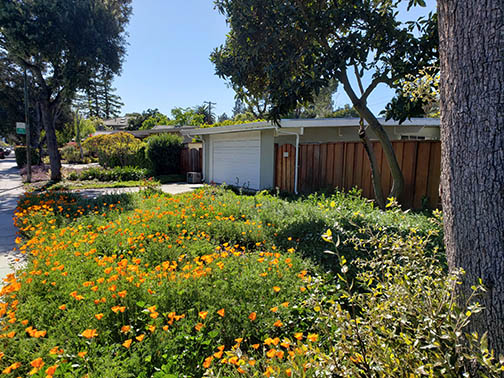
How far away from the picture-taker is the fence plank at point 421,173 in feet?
22.8

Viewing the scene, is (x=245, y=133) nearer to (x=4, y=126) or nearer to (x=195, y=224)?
(x=195, y=224)

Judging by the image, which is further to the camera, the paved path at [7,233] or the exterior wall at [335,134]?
the exterior wall at [335,134]

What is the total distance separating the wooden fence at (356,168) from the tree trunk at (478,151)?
227 inches

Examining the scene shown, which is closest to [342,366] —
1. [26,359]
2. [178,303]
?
[178,303]

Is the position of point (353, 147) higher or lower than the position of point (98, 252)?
higher

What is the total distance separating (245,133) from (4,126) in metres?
33.1

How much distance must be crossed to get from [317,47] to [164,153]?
12.6 m

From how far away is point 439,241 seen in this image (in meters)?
4.30

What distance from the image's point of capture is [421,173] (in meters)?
7.05

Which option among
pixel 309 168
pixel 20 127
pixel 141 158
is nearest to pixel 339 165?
pixel 309 168

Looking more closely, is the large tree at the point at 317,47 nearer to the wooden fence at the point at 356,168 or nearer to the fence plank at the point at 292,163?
the wooden fence at the point at 356,168

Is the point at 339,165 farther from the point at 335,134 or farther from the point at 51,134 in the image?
the point at 51,134

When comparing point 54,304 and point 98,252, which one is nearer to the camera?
point 54,304

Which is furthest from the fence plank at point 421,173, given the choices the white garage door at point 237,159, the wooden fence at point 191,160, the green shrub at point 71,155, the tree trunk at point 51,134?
the green shrub at point 71,155
